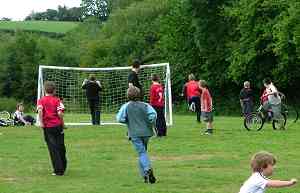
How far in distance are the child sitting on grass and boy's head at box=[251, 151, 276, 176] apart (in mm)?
5298

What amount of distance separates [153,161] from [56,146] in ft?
9.13

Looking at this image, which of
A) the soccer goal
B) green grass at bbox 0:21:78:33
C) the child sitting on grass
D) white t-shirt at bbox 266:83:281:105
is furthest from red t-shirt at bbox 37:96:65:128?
green grass at bbox 0:21:78:33

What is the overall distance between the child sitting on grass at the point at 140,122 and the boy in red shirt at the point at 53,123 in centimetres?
163

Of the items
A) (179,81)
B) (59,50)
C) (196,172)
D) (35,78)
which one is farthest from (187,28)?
(196,172)

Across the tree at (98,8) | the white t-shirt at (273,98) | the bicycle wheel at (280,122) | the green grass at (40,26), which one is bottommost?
the bicycle wheel at (280,122)

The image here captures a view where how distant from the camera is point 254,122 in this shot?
24172 millimetres

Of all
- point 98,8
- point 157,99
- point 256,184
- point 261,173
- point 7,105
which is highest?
point 98,8

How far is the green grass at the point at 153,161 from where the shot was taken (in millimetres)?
12867

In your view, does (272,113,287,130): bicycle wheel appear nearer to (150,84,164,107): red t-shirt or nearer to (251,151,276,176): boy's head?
(150,84,164,107): red t-shirt

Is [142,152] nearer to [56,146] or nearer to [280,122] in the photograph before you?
[56,146]

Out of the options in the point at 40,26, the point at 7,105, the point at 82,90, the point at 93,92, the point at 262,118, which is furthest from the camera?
the point at 40,26

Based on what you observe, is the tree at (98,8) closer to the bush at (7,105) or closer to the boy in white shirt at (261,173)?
the bush at (7,105)

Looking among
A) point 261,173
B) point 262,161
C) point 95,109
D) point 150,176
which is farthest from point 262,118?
point 262,161

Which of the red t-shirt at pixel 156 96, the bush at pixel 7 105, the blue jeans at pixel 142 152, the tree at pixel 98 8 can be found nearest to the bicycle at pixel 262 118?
the red t-shirt at pixel 156 96
